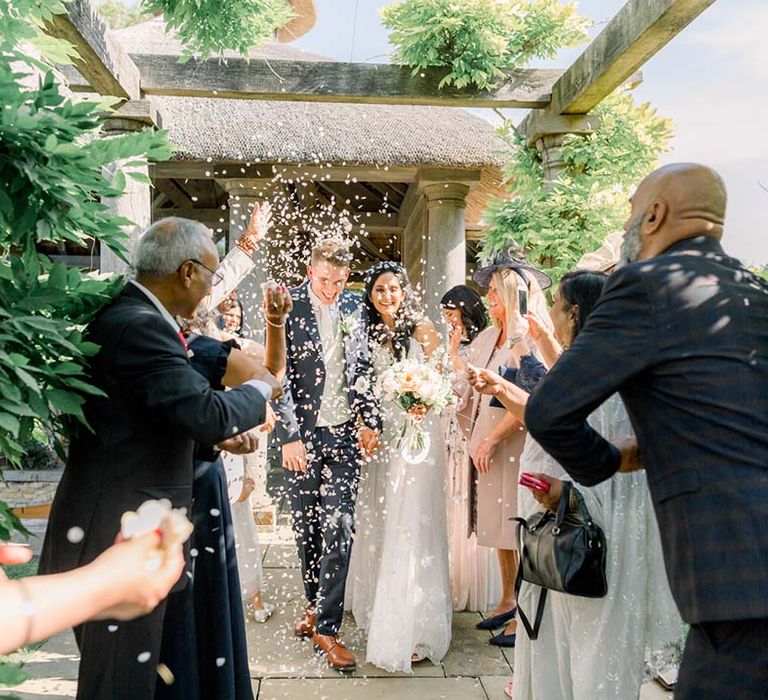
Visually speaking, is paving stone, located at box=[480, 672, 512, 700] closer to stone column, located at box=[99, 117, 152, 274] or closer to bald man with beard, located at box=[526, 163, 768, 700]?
bald man with beard, located at box=[526, 163, 768, 700]

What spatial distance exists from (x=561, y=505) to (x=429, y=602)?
1.96 m

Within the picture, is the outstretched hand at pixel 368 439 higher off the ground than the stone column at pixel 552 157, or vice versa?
the stone column at pixel 552 157

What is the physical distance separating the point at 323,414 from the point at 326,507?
586 millimetres

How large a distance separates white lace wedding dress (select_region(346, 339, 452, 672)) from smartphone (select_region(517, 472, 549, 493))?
2.00 m

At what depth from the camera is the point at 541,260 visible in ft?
21.1

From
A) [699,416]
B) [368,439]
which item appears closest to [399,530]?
[368,439]

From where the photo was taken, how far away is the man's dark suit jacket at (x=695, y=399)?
1.63 metres

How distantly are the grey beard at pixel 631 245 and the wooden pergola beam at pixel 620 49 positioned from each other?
3.15m

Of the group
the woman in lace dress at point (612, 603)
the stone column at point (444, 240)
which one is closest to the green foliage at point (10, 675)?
the woman in lace dress at point (612, 603)

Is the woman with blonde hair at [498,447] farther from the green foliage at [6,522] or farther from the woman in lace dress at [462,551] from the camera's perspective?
the green foliage at [6,522]

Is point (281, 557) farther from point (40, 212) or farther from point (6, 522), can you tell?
point (40, 212)

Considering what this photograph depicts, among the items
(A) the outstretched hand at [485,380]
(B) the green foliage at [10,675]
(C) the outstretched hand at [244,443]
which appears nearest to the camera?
(B) the green foliage at [10,675]

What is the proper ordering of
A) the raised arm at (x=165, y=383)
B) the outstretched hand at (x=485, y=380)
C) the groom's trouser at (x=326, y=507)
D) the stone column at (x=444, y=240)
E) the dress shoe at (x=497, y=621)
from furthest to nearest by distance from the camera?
the stone column at (x=444, y=240), the dress shoe at (x=497, y=621), the groom's trouser at (x=326, y=507), the outstretched hand at (x=485, y=380), the raised arm at (x=165, y=383)

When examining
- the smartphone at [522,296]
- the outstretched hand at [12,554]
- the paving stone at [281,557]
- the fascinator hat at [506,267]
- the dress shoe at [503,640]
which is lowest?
the paving stone at [281,557]
